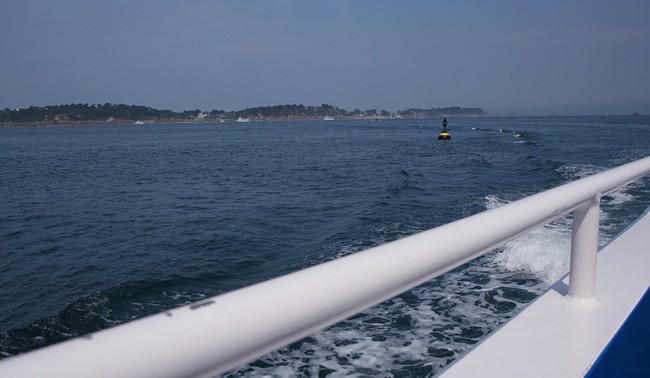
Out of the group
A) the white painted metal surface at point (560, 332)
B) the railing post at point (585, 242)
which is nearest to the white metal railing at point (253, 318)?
the white painted metal surface at point (560, 332)

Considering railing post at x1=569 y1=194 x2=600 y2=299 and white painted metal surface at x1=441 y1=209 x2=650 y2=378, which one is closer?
white painted metal surface at x1=441 y1=209 x2=650 y2=378

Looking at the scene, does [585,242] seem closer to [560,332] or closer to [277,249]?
[560,332]

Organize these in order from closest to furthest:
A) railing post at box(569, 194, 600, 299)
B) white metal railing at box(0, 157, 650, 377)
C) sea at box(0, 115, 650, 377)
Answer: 1. white metal railing at box(0, 157, 650, 377)
2. railing post at box(569, 194, 600, 299)
3. sea at box(0, 115, 650, 377)

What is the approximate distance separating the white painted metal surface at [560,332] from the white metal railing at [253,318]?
0.59m

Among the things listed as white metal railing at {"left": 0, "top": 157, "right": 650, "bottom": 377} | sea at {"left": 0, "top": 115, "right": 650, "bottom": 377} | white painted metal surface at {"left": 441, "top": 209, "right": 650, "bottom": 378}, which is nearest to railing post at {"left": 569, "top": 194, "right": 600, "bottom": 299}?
white painted metal surface at {"left": 441, "top": 209, "right": 650, "bottom": 378}

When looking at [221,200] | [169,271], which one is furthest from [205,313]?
[221,200]

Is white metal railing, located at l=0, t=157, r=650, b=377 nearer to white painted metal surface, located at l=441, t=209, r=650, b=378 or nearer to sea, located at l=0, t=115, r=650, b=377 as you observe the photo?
white painted metal surface, located at l=441, t=209, r=650, b=378

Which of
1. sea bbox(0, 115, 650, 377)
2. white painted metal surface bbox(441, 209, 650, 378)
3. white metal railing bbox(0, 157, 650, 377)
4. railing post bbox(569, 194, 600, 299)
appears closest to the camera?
white metal railing bbox(0, 157, 650, 377)

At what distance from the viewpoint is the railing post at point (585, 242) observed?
1.70 meters

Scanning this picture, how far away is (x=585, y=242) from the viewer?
5.64 ft

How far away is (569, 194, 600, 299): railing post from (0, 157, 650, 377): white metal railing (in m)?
0.90

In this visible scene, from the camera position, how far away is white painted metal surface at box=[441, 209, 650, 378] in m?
1.40

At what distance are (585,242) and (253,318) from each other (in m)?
1.56

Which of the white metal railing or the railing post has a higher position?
the white metal railing
